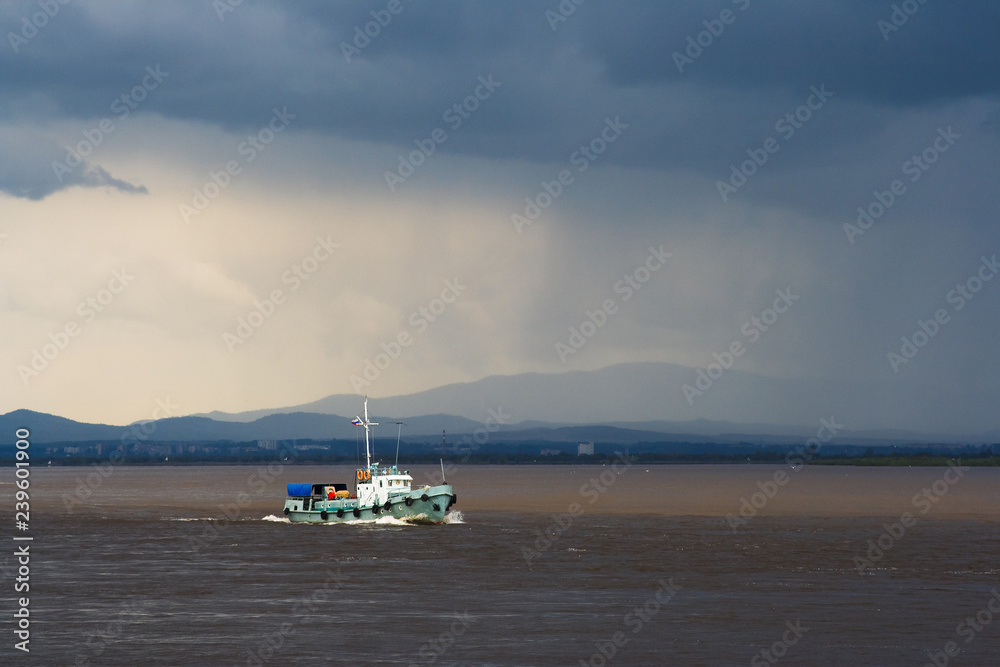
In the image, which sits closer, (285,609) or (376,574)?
(285,609)

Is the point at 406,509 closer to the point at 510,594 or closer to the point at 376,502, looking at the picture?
the point at 376,502

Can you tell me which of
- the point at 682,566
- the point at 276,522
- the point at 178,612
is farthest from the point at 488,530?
the point at 178,612

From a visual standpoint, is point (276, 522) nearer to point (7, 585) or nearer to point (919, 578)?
point (7, 585)

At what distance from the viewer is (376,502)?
96.2 meters

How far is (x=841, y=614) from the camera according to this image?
4347cm

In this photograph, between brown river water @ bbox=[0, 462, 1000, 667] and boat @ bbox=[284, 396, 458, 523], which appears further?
boat @ bbox=[284, 396, 458, 523]

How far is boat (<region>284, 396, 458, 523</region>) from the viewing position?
9419 cm

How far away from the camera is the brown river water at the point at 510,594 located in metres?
36.7

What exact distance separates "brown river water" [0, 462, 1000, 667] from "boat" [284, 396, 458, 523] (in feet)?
6.94

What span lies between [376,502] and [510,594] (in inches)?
1879

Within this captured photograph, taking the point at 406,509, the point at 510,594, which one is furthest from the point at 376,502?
the point at 510,594

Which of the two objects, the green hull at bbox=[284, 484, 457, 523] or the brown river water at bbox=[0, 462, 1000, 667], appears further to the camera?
the green hull at bbox=[284, 484, 457, 523]

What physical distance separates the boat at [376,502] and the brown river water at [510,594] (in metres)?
2.12

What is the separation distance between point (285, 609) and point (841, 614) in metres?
21.2
